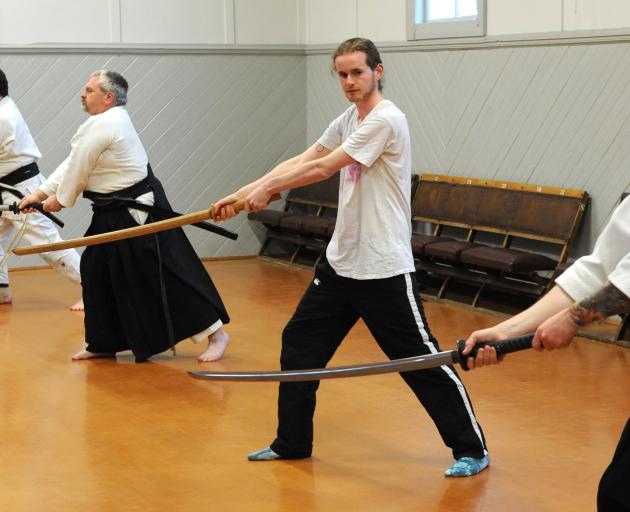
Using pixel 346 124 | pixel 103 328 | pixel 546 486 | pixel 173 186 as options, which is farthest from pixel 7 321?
pixel 546 486

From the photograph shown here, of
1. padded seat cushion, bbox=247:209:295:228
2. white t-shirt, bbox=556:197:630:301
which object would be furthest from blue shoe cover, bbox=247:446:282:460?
padded seat cushion, bbox=247:209:295:228

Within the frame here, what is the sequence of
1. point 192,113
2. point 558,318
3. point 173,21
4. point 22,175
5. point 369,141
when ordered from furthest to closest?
point 192,113
point 173,21
point 22,175
point 369,141
point 558,318

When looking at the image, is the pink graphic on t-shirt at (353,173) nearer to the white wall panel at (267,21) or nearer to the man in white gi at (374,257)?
the man in white gi at (374,257)

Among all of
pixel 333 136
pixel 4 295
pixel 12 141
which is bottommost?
pixel 4 295

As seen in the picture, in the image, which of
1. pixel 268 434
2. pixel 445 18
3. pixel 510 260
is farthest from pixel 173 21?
pixel 268 434

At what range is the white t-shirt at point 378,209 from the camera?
407 centimetres

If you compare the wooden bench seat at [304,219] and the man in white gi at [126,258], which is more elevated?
the man in white gi at [126,258]

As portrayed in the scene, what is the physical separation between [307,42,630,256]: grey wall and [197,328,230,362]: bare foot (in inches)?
103

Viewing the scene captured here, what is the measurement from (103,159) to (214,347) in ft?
3.79

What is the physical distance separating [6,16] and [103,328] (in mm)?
4216

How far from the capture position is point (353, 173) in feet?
13.4

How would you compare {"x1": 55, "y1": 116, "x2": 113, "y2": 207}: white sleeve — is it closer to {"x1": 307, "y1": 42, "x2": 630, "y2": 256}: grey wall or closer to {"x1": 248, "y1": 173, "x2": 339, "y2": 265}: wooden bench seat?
{"x1": 307, "y1": 42, "x2": 630, "y2": 256}: grey wall

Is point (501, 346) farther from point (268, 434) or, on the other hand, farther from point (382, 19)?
point (382, 19)

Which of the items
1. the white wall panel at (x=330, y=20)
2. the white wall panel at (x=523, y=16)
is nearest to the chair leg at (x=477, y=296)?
the white wall panel at (x=523, y=16)
